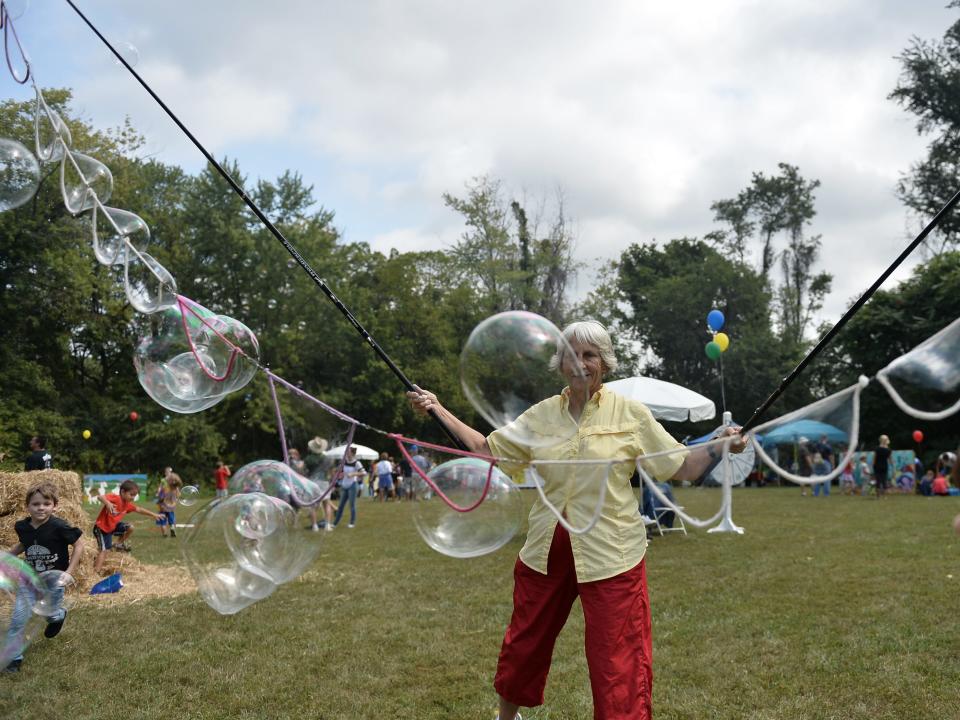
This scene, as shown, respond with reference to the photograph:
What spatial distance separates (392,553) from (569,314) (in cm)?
3433

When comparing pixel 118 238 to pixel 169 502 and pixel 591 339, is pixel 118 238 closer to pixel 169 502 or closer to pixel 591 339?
pixel 591 339

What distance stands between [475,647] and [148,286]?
326 cm

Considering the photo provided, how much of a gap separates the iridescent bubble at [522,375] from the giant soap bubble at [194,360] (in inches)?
62.4

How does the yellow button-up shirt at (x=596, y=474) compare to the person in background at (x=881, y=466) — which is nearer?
Answer: the yellow button-up shirt at (x=596, y=474)

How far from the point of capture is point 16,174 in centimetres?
488

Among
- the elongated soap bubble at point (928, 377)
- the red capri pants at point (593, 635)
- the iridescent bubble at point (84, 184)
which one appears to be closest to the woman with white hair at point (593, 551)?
the red capri pants at point (593, 635)

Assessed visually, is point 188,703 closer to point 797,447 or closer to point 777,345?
point 797,447

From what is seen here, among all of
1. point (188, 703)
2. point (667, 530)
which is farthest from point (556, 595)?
point (667, 530)

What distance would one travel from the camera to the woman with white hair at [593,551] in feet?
10.1

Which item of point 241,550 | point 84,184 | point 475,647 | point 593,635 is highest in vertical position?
point 84,184

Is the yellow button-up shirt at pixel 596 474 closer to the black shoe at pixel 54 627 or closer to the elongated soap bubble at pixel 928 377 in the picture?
the elongated soap bubble at pixel 928 377

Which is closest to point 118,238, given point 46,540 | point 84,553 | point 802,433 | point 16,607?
point 16,607

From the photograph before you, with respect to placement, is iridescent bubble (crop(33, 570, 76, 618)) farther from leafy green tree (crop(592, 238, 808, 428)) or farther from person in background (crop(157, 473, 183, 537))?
leafy green tree (crop(592, 238, 808, 428))

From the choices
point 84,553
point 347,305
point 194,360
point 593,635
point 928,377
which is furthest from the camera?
point 347,305
